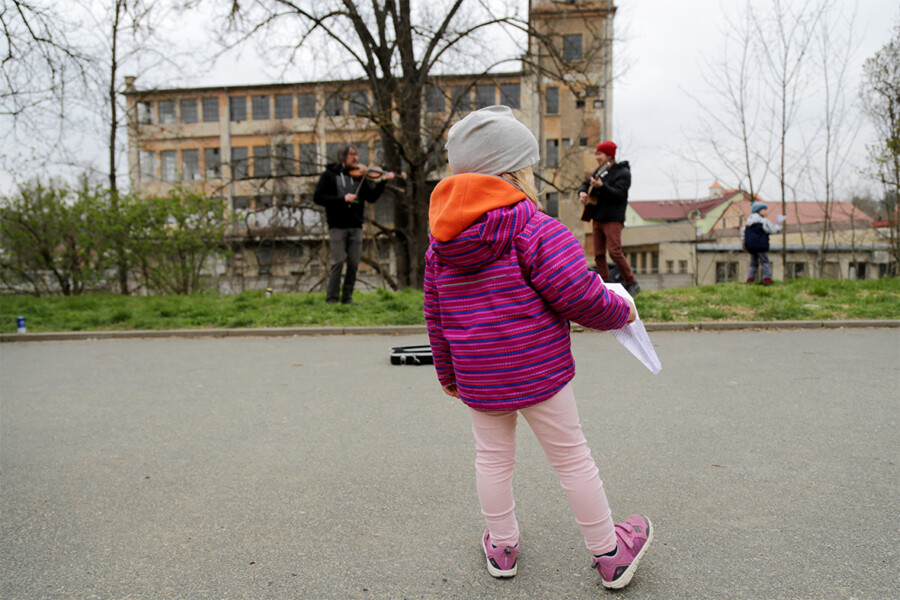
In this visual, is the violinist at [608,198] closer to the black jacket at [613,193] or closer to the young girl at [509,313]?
the black jacket at [613,193]

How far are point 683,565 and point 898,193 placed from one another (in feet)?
58.5

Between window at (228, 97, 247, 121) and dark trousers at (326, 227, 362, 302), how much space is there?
5027cm

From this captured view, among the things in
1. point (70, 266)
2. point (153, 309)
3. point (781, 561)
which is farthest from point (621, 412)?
point (70, 266)

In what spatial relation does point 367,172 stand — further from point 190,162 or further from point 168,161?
point 168,161

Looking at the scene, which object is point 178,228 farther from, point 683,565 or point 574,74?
point 683,565

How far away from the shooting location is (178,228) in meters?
14.9

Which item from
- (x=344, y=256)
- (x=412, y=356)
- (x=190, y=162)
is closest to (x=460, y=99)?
(x=344, y=256)

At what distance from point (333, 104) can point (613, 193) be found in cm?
1219

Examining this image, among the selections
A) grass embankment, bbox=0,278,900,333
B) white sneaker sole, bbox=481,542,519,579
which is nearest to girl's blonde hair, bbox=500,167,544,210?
white sneaker sole, bbox=481,542,519,579

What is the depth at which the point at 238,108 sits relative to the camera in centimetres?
5653

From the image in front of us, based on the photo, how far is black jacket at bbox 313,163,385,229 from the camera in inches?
420

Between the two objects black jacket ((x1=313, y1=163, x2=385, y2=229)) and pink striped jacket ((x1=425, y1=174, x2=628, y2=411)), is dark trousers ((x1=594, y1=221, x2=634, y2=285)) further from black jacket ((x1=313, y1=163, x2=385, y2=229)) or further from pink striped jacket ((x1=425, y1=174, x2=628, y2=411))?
pink striped jacket ((x1=425, y1=174, x2=628, y2=411))

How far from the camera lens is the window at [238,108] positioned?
56.4 m

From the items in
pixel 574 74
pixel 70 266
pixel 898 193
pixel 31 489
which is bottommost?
pixel 31 489
